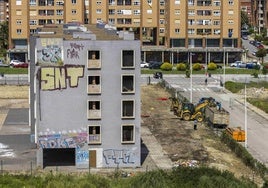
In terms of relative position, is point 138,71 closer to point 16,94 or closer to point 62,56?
point 62,56

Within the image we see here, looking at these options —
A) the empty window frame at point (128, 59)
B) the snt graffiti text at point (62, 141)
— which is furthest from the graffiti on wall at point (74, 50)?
the snt graffiti text at point (62, 141)

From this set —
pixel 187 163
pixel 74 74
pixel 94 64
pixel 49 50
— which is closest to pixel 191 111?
pixel 187 163

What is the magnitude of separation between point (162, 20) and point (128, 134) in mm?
87641

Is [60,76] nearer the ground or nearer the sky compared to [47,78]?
nearer the sky

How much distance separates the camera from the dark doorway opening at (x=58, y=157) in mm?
48847

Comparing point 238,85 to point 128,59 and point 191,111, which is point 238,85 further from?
point 128,59

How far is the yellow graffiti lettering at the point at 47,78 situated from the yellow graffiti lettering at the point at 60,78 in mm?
288

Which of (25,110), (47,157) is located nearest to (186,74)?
(25,110)

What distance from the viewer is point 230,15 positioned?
5202 inches

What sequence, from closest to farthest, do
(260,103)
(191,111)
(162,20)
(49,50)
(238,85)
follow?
1. (49,50)
2. (191,111)
3. (260,103)
4. (238,85)
5. (162,20)

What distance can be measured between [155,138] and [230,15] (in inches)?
3052

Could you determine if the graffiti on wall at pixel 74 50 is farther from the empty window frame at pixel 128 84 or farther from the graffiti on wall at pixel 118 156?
the graffiti on wall at pixel 118 156

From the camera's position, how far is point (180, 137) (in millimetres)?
59719

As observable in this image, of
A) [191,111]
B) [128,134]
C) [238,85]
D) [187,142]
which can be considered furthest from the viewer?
[238,85]
